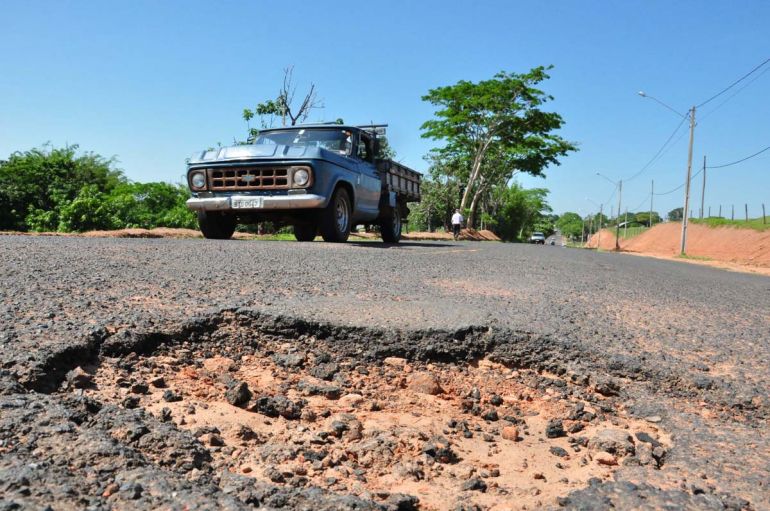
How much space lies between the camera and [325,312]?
3260 mm

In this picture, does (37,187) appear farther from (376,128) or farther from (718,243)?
(718,243)

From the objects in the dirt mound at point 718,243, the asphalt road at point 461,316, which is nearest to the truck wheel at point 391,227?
the asphalt road at point 461,316

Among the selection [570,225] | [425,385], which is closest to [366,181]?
[425,385]

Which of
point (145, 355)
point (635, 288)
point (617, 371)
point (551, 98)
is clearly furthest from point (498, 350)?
point (551, 98)

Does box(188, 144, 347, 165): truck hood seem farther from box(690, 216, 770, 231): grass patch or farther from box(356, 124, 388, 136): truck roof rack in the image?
box(690, 216, 770, 231): grass patch

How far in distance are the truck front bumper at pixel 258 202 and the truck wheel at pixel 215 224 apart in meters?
0.41

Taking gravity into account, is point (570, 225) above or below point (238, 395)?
above

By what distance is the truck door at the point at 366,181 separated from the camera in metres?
9.53

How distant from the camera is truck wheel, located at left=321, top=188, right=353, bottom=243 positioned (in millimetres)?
8477

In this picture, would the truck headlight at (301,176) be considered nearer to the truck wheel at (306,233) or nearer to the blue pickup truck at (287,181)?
the blue pickup truck at (287,181)

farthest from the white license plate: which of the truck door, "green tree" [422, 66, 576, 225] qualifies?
"green tree" [422, 66, 576, 225]

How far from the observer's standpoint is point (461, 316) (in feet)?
11.2

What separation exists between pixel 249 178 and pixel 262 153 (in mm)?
406

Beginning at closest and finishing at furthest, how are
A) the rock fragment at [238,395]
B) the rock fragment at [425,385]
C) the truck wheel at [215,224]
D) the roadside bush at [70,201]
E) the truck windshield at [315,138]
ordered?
1. the rock fragment at [238,395]
2. the rock fragment at [425,385]
3. the truck wheel at [215,224]
4. the truck windshield at [315,138]
5. the roadside bush at [70,201]
